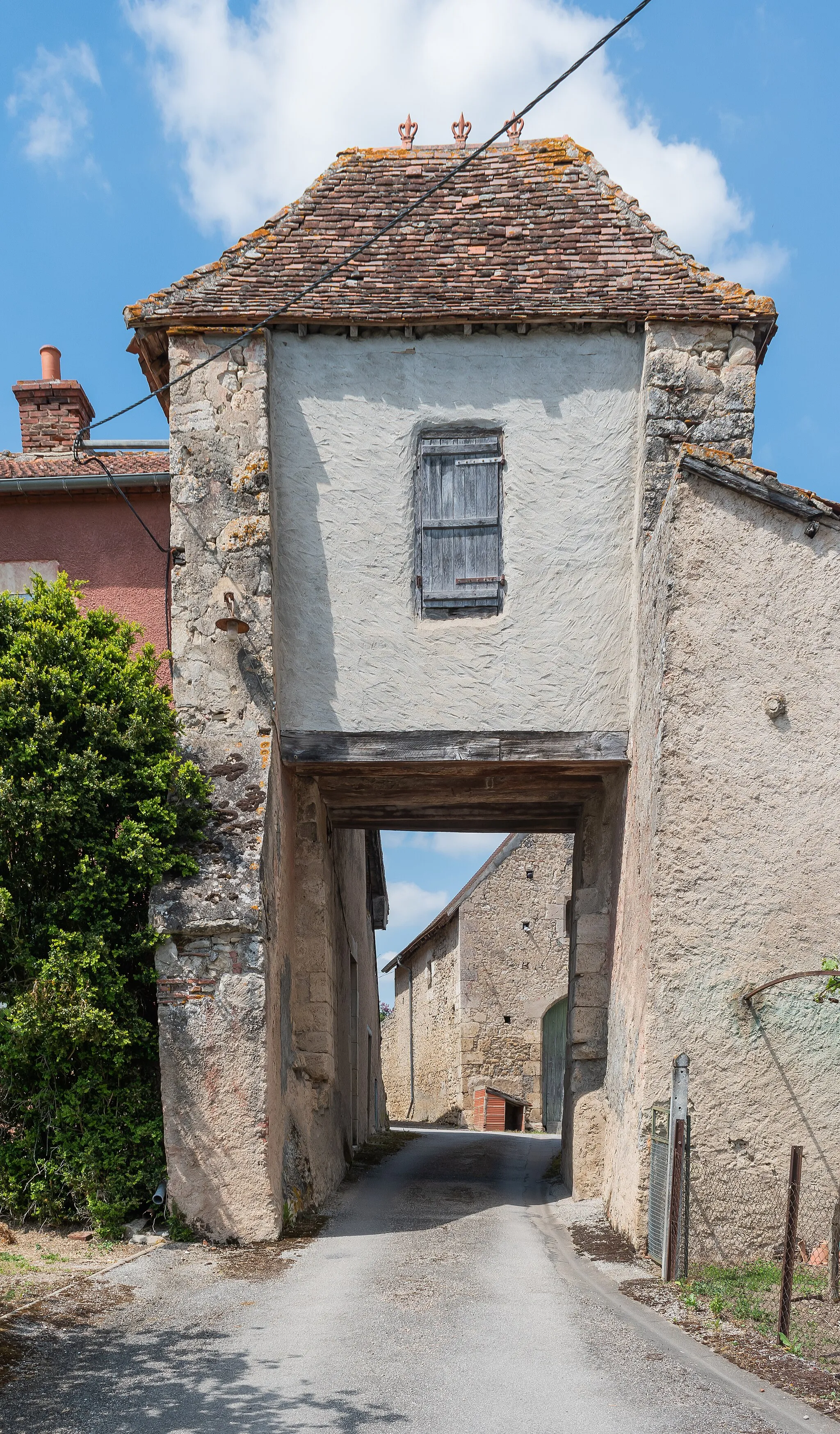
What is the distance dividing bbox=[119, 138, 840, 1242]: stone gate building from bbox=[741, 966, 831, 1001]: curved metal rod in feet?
0.24

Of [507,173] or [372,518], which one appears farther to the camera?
[507,173]

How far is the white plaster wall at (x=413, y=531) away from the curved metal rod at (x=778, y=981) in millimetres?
2345

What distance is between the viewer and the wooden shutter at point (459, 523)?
958 cm

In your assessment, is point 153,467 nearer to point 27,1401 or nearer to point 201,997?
point 201,997

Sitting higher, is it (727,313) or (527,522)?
(727,313)

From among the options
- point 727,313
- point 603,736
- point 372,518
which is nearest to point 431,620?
point 372,518

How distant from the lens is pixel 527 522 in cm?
960

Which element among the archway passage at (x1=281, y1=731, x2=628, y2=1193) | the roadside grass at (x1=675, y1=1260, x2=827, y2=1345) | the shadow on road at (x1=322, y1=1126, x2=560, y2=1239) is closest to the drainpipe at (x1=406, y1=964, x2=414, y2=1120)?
the shadow on road at (x1=322, y1=1126, x2=560, y2=1239)

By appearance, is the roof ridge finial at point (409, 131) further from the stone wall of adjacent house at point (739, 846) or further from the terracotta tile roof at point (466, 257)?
the stone wall of adjacent house at point (739, 846)

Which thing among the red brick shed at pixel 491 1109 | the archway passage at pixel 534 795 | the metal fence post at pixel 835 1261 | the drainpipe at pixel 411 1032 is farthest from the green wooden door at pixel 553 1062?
the metal fence post at pixel 835 1261

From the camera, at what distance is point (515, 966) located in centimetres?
2252

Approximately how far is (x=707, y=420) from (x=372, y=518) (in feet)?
8.43

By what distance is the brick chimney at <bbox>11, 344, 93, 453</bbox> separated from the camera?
→ 43.6 ft

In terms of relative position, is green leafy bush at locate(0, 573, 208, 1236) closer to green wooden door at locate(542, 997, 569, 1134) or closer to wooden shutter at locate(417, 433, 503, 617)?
wooden shutter at locate(417, 433, 503, 617)
